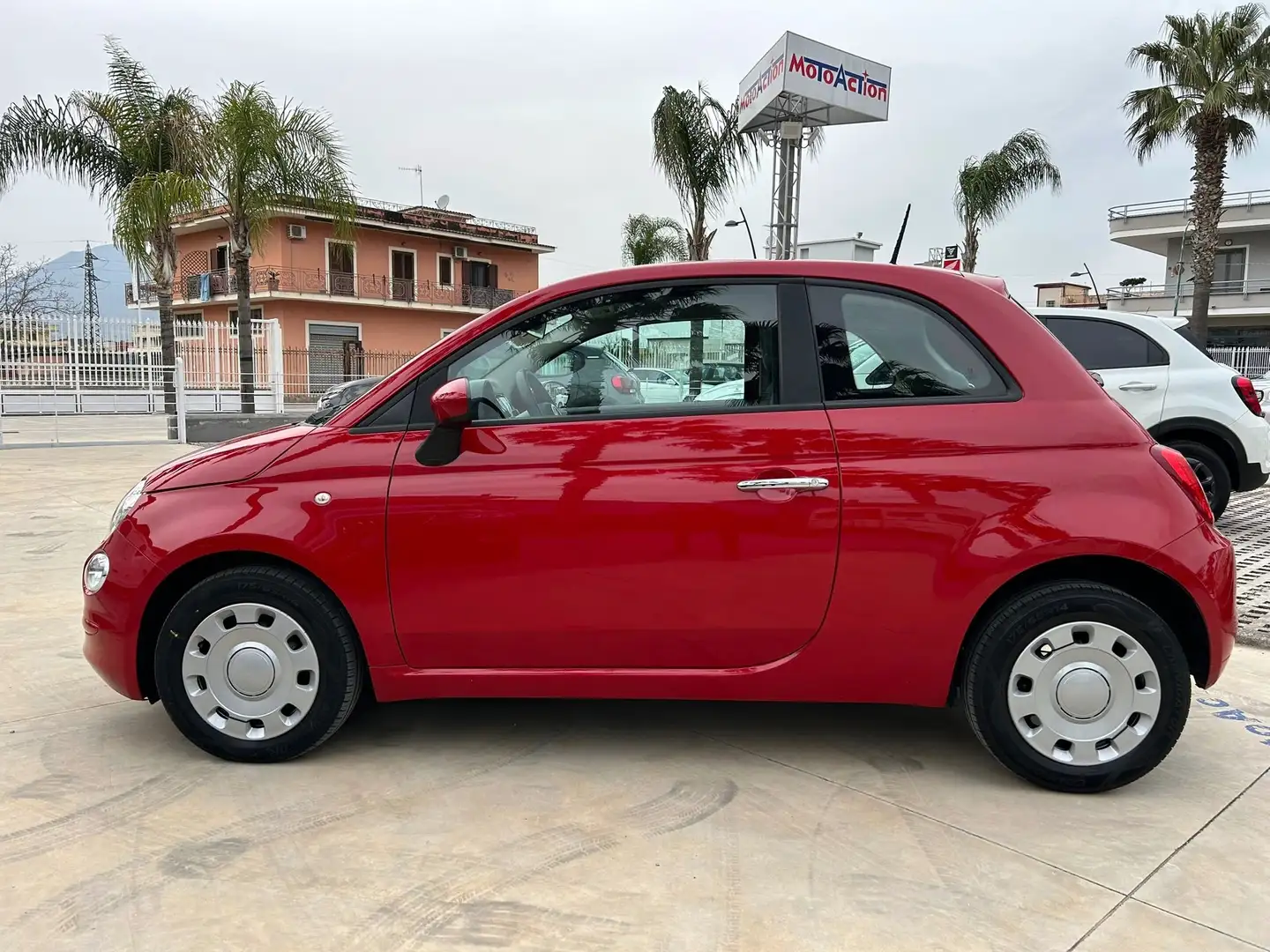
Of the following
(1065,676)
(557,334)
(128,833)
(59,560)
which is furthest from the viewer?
(59,560)

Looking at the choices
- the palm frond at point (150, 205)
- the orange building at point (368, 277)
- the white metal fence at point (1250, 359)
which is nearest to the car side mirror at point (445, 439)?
the palm frond at point (150, 205)

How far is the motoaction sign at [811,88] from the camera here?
15.3 m

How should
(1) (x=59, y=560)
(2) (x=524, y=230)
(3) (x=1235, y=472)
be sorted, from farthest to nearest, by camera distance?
(2) (x=524, y=230), (3) (x=1235, y=472), (1) (x=59, y=560)

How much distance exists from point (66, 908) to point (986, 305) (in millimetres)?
3065

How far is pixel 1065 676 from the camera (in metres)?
2.78

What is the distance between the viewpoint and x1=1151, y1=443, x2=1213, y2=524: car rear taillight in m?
2.81

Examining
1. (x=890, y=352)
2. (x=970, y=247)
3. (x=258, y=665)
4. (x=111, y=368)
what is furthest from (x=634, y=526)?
(x=970, y=247)

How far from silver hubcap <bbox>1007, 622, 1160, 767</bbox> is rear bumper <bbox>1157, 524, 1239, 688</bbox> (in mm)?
233

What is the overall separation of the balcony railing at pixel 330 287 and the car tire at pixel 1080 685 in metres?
36.4

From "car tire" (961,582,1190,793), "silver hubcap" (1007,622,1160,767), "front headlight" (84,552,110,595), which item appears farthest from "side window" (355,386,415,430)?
"silver hubcap" (1007,622,1160,767)

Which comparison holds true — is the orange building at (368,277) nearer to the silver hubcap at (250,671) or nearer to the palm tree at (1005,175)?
the palm tree at (1005,175)

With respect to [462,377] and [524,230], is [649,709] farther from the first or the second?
[524,230]

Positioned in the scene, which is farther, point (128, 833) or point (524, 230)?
point (524, 230)

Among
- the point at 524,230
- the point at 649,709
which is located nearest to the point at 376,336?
the point at 524,230
